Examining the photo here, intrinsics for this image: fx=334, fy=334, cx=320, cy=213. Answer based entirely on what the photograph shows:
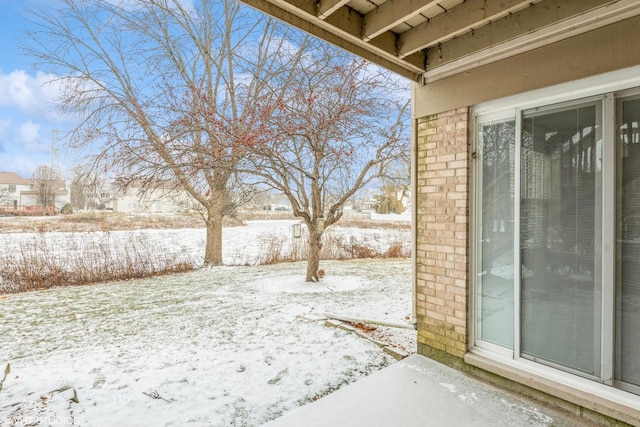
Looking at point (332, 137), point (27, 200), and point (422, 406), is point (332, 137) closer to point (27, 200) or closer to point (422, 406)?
point (422, 406)

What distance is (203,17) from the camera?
8984 millimetres

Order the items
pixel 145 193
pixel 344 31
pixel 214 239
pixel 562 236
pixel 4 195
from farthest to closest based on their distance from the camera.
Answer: pixel 4 195
pixel 214 239
pixel 145 193
pixel 344 31
pixel 562 236

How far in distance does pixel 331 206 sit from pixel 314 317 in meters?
2.85

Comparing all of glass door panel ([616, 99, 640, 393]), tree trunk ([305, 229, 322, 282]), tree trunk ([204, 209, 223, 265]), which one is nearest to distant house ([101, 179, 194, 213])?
tree trunk ([204, 209, 223, 265])

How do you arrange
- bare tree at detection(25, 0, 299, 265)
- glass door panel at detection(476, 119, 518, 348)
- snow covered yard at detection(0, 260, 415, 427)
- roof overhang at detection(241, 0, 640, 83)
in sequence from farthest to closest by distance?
bare tree at detection(25, 0, 299, 265) < glass door panel at detection(476, 119, 518, 348) < snow covered yard at detection(0, 260, 415, 427) < roof overhang at detection(241, 0, 640, 83)

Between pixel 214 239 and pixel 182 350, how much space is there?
6141mm

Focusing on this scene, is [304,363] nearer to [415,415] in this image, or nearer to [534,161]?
[415,415]

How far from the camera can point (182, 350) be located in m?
3.51

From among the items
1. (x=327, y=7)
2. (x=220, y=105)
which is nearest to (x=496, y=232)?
(x=327, y=7)

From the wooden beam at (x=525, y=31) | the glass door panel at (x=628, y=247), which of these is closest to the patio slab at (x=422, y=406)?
the glass door panel at (x=628, y=247)

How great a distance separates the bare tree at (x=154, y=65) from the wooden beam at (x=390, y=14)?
4.94 m

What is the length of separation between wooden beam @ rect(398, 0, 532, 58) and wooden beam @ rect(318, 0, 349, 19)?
89 cm

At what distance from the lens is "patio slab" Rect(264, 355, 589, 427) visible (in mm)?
2162

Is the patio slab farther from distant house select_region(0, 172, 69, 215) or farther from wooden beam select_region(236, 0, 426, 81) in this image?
distant house select_region(0, 172, 69, 215)
